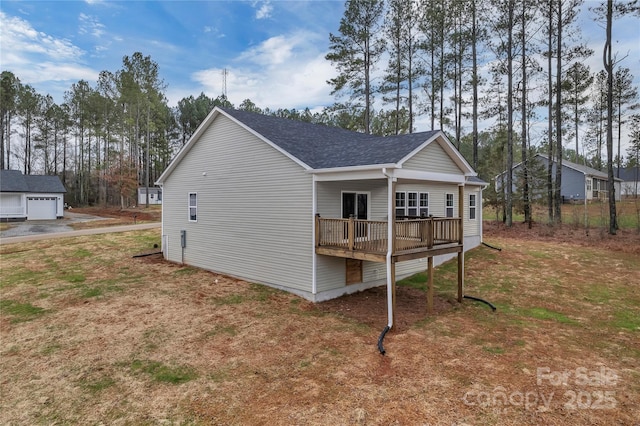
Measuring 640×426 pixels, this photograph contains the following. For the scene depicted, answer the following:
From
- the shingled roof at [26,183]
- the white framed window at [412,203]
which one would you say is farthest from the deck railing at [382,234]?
the shingled roof at [26,183]

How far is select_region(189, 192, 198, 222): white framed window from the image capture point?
568 inches

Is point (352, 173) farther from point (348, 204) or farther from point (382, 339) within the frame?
point (382, 339)

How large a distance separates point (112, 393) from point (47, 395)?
109 centimetres

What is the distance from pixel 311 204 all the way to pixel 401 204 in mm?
4229

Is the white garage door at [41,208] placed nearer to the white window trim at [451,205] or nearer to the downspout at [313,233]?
the downspout at [313,233]

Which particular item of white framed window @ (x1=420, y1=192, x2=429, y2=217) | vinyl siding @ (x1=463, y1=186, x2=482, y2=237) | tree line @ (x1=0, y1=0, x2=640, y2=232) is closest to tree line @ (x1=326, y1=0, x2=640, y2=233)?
tree line @ (x1=0, y1=0, x2=640, y2=232)

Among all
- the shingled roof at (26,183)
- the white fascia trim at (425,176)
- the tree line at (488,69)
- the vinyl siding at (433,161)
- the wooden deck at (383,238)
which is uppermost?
the tree line at (488,69)

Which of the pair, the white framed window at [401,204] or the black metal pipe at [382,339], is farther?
the white framed window at [401,204]

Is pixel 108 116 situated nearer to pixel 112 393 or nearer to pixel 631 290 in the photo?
pixel 112 393

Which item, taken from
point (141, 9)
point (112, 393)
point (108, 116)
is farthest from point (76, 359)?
point (108, 116)

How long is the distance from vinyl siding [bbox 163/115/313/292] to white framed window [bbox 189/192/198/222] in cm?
20

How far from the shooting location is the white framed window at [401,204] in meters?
12.7

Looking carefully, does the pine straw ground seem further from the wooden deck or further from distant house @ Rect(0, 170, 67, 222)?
distant house @ Rect(0, 170, 67, 222)

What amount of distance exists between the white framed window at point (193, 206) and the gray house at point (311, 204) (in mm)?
59
